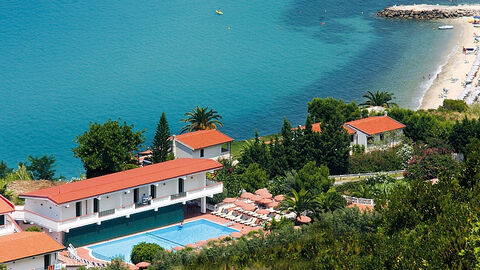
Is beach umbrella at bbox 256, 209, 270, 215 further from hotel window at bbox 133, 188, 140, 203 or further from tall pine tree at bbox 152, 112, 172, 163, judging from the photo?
tall pine tree at bbox 152, 112, 172, 163

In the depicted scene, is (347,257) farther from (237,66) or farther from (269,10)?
(269,10)

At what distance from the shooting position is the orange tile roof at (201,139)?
62031mm

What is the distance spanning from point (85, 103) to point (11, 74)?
14.5 m

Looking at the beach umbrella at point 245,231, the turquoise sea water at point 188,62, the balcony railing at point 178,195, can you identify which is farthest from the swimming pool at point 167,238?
the turquoise sea water at point 188,62

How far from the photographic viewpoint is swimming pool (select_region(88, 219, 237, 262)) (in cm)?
4816

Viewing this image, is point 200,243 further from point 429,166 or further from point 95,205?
point 429,166

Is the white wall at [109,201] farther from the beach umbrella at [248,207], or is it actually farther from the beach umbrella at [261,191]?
the beach umbrella at [261,191]

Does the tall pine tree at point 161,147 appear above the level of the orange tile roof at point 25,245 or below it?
above

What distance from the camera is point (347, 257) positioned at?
34.0 m

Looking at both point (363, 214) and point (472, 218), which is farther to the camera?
point (363, 214)

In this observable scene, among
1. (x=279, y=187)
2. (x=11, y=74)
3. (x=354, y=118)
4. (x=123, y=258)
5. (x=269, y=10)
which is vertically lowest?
(x=123, y=258)

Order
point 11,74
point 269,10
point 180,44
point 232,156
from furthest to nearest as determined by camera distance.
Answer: point 269,10
point 180,44
point 11,74
point 232,156

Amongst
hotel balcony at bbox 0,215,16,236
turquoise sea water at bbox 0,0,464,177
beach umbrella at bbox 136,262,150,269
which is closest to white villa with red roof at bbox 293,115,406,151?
turquoise sea water at bbox 0,0,464,177

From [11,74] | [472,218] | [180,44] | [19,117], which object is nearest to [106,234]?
[472,218]
